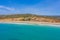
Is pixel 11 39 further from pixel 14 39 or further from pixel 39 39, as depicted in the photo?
pixel 39 39

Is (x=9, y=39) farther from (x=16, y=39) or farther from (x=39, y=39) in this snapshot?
(x=39, y=39)

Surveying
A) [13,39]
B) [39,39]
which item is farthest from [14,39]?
[39,39]

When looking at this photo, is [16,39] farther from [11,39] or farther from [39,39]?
[39,39]

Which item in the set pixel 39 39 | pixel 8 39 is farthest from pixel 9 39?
pixel 39 39

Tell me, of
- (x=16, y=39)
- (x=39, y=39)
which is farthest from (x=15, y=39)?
(x=39, y=39)

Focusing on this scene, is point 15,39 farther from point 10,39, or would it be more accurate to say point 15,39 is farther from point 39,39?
point 39,39

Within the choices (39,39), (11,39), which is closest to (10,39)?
(11,39)
